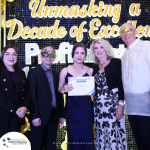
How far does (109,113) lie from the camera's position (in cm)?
277

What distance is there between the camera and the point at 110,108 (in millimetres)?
2777

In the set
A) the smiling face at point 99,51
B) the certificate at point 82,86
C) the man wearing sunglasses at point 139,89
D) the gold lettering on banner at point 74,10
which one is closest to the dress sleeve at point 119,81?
the man wearing sunglasses at point 139,89

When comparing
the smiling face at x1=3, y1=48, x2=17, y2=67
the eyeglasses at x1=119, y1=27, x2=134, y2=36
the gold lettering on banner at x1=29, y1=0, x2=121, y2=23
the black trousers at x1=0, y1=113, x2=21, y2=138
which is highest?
the gold lettering on banner at x1=29, y1=0, x2=121, y2=23

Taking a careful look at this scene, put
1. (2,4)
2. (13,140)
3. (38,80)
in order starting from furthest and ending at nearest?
(2,4) → (38,80) → (13,140)

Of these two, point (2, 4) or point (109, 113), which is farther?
point (2, 4)

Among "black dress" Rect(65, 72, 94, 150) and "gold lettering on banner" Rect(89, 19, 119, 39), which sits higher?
"gold lettering on banner" Rect(89, 19, 119, 39)

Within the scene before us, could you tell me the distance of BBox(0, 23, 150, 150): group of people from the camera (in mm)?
2732

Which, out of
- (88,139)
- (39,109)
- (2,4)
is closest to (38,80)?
(39,109)

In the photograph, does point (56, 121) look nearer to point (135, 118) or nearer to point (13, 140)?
point (13, 140)

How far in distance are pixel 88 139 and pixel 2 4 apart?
333 cm

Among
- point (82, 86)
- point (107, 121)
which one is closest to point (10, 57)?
point (82, 86)

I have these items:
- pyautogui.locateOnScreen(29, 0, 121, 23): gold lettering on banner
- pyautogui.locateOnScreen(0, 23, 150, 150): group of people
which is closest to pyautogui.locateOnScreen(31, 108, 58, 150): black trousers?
pyautogui.locateOnScreen(0, 23, 150, 150): group of people

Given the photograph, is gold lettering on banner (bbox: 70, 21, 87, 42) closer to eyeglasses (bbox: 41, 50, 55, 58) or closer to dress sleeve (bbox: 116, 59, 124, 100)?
eyeglasses (bbox: 41, 50, 55, 58)

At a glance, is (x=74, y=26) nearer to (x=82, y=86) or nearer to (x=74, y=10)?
(x=74, y=10)
